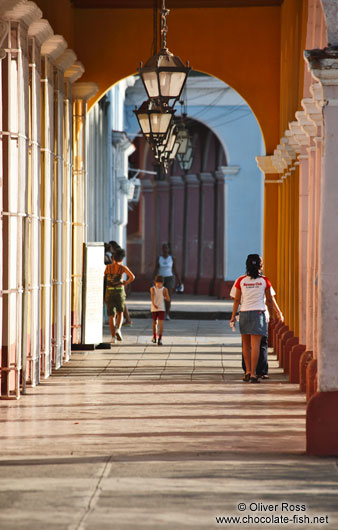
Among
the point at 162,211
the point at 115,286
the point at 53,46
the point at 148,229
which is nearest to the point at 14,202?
the point at 53,46

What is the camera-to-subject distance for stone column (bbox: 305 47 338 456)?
784 cm

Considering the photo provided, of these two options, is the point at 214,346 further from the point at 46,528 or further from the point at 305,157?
the point at 46,528

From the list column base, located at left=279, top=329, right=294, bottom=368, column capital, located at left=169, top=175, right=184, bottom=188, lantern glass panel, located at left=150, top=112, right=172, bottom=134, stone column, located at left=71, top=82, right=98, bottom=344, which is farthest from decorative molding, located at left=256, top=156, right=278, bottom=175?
column capital, located at left=169, top=175, right=184, bottom=188

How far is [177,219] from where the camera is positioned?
38.5m

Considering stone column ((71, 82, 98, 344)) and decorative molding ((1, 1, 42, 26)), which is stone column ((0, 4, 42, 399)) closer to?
decorative molding ((1, 1, 42, 26))

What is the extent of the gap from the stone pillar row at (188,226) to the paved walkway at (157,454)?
2312 centimetres

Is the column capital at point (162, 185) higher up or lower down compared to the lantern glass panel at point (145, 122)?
lower down

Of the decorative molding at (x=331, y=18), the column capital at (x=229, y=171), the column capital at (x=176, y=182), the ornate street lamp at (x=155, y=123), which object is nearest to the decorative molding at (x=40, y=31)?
the ornate street lamp at (x=155, y=123)

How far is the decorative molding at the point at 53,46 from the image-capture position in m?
12.6

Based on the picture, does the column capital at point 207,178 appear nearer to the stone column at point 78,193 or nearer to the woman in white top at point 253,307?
the stone column at point 78,193

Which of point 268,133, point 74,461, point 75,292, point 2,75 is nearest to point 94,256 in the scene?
point 75,292

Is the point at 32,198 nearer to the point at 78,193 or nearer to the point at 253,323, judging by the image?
the point at 253,323

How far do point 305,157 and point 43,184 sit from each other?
3.01m

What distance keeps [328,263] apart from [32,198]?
474 centimetres
